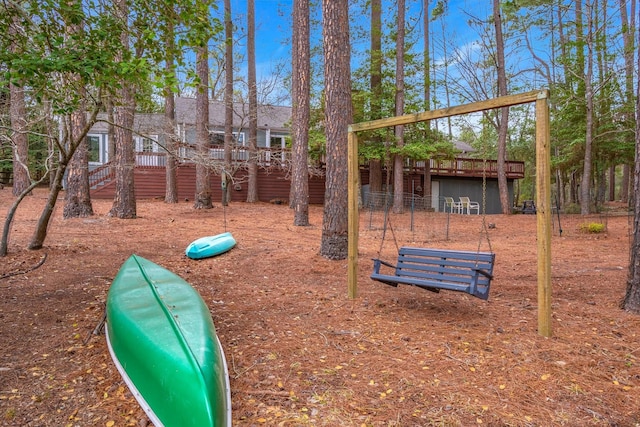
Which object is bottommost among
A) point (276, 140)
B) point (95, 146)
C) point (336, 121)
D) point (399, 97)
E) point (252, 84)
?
point (336, 121)

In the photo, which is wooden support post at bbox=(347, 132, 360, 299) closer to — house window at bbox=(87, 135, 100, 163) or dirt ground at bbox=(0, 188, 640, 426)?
dirt ground at bbox=(0, 188, 640, 426)

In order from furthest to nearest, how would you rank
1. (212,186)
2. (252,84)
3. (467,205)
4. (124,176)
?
(467,205)
(212,186)
(252,84)
(124,176)

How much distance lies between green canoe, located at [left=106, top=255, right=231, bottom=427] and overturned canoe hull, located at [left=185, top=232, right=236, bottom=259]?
2.98 meters

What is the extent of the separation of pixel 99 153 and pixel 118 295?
19295 millimetres

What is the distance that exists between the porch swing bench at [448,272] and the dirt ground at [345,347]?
0.34 metres

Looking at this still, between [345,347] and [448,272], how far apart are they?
1.30 metres

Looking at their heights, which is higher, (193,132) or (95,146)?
(193,132)

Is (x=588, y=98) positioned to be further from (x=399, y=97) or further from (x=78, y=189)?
(x=78, y=189)

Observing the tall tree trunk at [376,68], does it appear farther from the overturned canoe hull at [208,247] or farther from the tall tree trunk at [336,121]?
the overturned canoe hull at [208,247]

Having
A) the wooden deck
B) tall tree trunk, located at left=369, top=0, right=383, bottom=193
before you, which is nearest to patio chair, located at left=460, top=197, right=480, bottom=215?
the wooden deck

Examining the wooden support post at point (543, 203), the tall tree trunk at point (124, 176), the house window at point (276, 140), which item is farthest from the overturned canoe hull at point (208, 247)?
the house window at point (276, 140)

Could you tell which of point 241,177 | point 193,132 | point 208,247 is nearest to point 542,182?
point 208,247

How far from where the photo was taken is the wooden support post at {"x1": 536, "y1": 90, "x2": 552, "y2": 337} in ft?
10.1

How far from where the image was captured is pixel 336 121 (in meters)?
5.82
